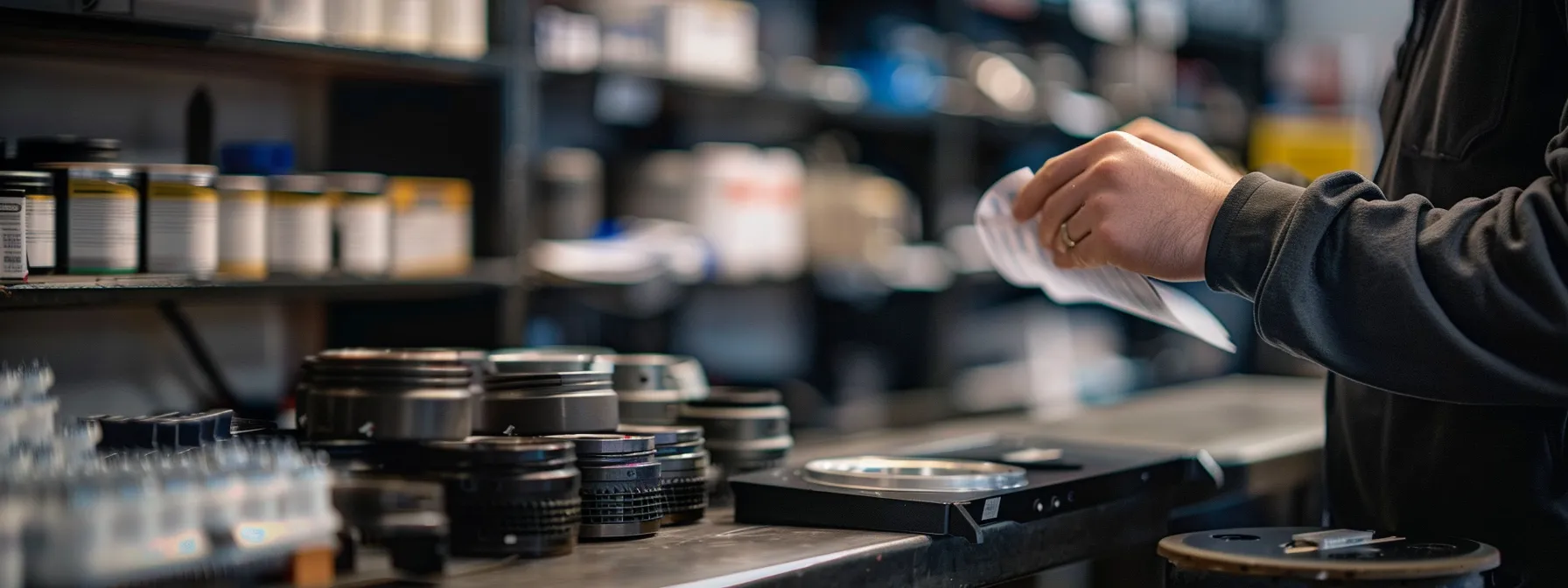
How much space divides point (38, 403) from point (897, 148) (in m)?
2.68

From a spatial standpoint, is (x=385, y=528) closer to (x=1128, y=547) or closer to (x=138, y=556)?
(x=138, y=556)

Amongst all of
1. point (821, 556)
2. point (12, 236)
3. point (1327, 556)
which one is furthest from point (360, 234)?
point (1327, 556)

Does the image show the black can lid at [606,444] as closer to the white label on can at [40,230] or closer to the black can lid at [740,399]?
the black can lid at [740,399]

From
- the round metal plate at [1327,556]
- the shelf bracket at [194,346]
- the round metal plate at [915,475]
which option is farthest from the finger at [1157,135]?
the shelf bracket at [194,346]

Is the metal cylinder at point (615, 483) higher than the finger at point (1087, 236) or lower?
lower

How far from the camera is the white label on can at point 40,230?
1603 millimetres

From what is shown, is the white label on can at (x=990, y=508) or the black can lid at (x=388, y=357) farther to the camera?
the white label on can at (x=990, y=508)

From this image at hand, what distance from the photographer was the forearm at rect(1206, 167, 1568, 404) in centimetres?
108

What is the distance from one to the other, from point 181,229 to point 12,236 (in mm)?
272

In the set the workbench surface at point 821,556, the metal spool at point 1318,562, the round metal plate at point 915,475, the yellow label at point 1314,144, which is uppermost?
the yellow label at point 1314,144

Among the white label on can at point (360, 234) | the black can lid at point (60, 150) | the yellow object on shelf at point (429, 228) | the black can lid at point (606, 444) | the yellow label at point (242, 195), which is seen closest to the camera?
the black can lid at point (606, 444)

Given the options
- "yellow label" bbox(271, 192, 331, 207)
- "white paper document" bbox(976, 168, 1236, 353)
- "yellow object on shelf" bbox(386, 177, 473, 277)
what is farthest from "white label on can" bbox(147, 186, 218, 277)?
"white paper document" bbox(976, 168, 1236, 353)

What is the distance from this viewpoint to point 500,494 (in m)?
1.16

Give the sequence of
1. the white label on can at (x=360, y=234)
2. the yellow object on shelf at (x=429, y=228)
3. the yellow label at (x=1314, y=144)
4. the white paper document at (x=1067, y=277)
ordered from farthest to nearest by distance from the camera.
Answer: the yellow label at (x=1314, y=144) < the yellow object on shelf at (x=429, y=228) < the white label on can at (x=360, y=234) < the white paper document at (x=1067, y=277)
